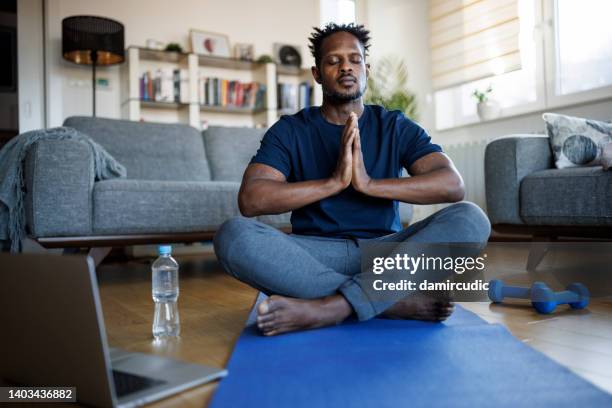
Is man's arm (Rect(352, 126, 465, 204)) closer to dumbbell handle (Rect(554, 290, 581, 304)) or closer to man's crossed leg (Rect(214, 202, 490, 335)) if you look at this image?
man's crossed leg (Rect(214, 202, 490, 335))

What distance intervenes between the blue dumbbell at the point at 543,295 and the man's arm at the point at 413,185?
0.41m

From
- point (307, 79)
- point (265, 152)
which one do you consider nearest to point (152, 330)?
point (265, 152)

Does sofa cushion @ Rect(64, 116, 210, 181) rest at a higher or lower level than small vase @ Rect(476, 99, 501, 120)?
lower

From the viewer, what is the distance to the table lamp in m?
3.66

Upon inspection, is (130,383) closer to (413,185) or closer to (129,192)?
(413,185)

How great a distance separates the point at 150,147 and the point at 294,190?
1876mm

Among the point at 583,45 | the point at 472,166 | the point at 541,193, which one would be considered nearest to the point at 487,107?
the point at 472,166

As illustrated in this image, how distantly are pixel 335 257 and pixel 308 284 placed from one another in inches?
6.1

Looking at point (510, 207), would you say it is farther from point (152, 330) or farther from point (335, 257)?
point (152, 330)

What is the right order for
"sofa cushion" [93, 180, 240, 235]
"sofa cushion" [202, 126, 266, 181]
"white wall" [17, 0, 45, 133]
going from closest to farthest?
"sofa cushion" [93, 180, 240, 235]
"sofa cushion" [202, 126, 266, 181]
"white wall" [17, 0, 45, 133]

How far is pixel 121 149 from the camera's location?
2.90m

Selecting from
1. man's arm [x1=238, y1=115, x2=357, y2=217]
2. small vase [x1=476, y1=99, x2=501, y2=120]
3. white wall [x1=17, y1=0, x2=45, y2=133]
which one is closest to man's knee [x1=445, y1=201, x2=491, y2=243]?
man's arm [x1=238, y1=115, x2=357, y2=217]

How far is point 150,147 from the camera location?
2984 mm

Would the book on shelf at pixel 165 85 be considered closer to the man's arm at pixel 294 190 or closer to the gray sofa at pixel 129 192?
the gray sofa at pixel 129 192
